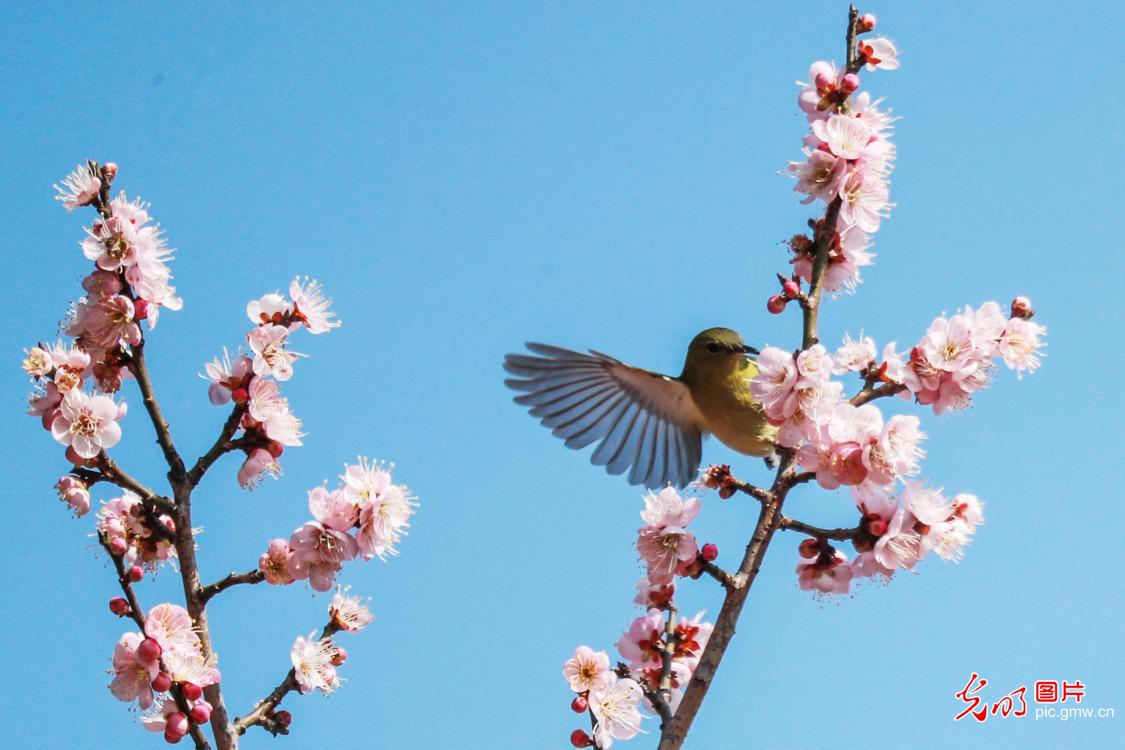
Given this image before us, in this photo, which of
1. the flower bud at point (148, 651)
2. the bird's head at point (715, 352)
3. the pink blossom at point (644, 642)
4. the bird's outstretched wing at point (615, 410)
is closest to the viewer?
the flower bud at point (148, 651)

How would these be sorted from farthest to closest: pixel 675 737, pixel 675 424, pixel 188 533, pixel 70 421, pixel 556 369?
pixel 675 424, pixel 556 369, pixel 70 421, pixel 188 533, pixel 675 737

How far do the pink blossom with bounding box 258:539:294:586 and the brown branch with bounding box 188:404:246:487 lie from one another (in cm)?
37

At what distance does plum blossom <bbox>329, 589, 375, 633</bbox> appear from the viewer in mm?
4355

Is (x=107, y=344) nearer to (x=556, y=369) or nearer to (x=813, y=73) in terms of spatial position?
(x=556, y=369)

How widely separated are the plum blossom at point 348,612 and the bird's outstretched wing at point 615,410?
1475 mm

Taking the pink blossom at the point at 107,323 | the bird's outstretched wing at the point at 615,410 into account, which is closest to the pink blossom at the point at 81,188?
the pink blossom at the point at 107,323

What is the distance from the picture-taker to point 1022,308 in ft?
13.4

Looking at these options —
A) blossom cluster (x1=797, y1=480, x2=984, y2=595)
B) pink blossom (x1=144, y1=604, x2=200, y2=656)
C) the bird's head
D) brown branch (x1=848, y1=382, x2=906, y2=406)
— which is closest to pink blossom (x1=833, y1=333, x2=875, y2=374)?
brown branch (x1=848, y1=382, x2=906, y2=406)

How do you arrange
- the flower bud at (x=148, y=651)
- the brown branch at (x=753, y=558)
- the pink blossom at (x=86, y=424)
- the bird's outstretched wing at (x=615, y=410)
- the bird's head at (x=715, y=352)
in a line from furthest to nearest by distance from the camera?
the bird's head at (x=715, y=352) < the bird's outstretched wing at (x=615, y=410) < the pink blossom at (x=86, y=424) < the flower bud at (x=148, y=651) < the brown branch at (x=753, y=558)

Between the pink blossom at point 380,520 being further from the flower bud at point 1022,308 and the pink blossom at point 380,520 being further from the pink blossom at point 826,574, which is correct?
the flower bud at point 1022,308

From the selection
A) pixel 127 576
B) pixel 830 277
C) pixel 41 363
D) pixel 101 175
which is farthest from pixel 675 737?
pixel 101 175

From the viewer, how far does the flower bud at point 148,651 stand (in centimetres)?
346

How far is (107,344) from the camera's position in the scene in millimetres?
3932

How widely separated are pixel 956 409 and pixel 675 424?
234 cm
